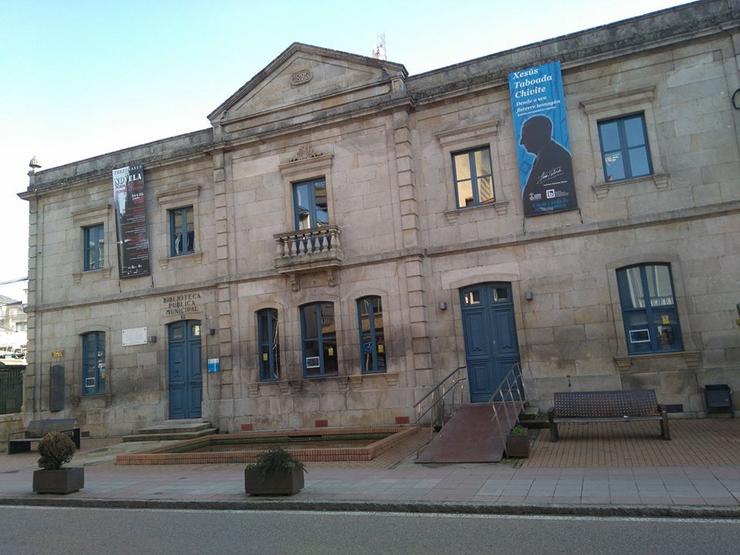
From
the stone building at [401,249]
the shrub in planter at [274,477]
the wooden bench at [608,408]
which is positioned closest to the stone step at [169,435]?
the stone building at [401,249]

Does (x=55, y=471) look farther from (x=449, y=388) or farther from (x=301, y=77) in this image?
(x=301, y=77)

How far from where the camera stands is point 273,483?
961 centimetres

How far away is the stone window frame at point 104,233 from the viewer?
863 inches

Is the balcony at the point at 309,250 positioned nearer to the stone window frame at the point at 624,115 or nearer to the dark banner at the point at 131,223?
the dark banner at the point at 131,223

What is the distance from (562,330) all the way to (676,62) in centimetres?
731

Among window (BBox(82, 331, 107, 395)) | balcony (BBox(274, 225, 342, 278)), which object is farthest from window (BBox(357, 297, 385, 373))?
window (BBox(82, 331, 107, 395))

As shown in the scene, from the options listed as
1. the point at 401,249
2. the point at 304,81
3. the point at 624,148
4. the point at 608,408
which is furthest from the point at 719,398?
the point at 304,81

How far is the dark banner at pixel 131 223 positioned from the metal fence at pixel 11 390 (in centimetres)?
667

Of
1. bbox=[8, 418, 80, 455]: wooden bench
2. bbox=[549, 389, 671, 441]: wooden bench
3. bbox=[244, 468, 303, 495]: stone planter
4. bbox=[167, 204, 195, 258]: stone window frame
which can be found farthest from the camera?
bbox=[167, 204, 195, 258]: stone window frame

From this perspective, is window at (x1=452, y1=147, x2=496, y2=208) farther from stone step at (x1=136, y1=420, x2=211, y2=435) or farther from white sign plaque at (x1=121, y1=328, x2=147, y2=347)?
white sign plaque at (x1=121, y1=328, x2=147, y2=347)

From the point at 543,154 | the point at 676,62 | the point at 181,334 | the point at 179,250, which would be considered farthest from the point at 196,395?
the point at 676,62

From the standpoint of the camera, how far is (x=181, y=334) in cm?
2042

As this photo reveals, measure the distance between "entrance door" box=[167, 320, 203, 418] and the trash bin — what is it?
47.4 ft

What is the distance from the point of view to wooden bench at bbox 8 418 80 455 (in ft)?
59.1
